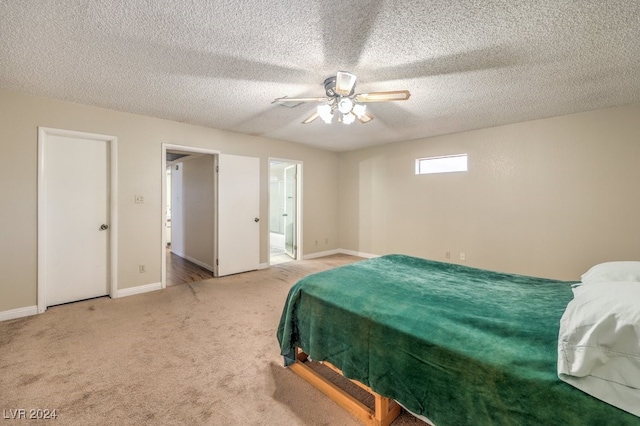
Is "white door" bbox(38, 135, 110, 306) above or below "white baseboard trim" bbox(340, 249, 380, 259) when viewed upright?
above

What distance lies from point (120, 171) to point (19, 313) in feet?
6.07

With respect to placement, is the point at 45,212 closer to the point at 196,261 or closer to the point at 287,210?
the point at 196,261

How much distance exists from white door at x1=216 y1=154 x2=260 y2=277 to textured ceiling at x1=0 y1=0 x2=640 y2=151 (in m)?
1.31

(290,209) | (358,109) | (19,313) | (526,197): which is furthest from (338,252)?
(19,313)

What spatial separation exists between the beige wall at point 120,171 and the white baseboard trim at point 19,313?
0.04 meters

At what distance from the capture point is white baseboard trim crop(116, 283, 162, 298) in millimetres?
3521

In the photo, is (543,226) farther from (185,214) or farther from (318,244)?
(185,214)

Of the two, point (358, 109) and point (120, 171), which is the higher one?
point (358, 109)

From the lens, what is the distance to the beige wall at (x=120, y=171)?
284 cm

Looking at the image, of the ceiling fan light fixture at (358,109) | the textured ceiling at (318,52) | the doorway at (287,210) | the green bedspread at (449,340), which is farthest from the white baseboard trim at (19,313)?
the ceiling fan light fixture at (358,109)

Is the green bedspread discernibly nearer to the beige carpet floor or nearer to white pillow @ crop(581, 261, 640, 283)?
white pillow @ crop(581, 261, 640, 283)

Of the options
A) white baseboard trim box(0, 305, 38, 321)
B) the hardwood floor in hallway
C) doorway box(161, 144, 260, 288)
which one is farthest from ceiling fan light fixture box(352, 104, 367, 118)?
white baseboard trim box(0, 305, 38, 321)

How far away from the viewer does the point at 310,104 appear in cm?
323

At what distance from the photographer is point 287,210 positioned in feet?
20.8
